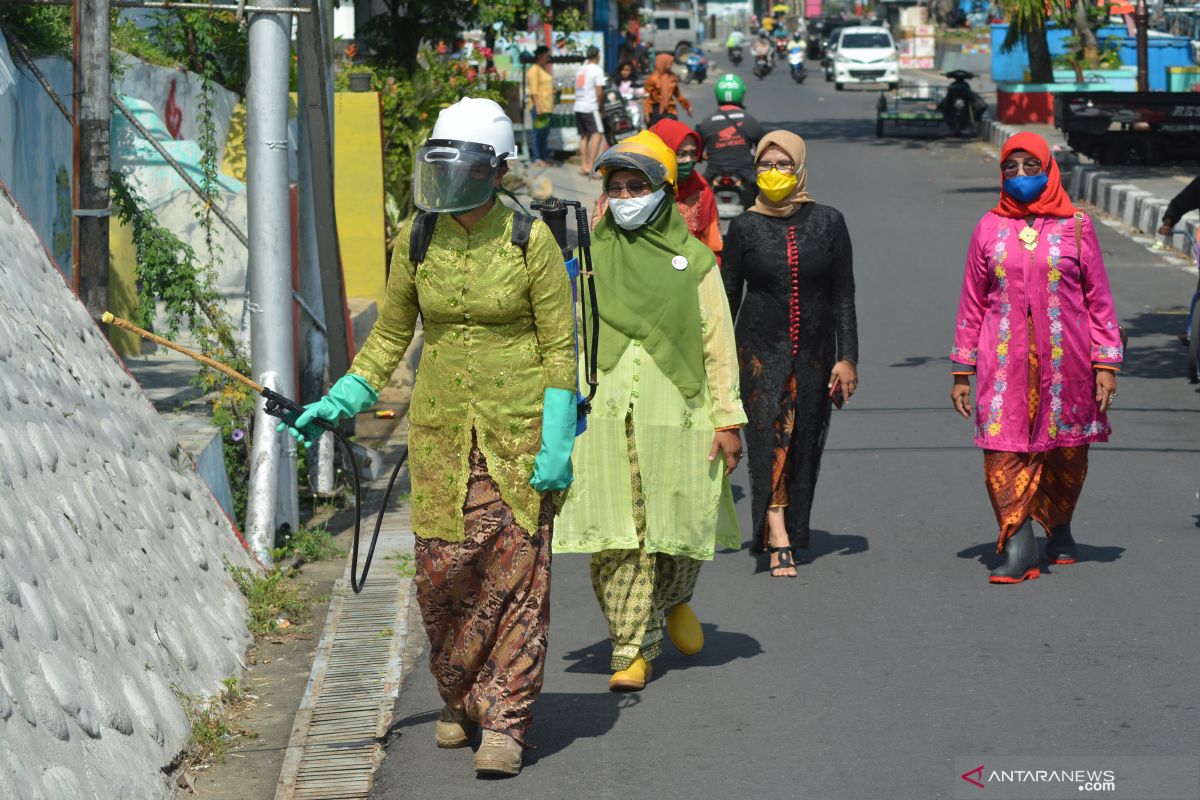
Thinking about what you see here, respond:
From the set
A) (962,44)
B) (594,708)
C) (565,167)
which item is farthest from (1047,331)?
(962,44)

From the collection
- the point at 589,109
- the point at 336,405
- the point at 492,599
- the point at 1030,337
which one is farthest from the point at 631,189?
the point at 589,109

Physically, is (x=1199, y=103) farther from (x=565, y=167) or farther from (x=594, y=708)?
(x=594, y=708)

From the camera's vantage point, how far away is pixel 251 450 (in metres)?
8.25

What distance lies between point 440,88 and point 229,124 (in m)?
3.13

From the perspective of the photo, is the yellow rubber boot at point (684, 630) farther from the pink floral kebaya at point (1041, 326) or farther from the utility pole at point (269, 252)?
the utility pole at point (269, 252)

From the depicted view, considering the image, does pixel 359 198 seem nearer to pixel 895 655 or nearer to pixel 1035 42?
pixel 895 655

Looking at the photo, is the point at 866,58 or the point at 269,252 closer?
the point at 269,252

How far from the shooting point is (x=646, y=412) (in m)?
6.12

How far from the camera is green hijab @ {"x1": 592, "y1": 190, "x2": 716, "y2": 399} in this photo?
240 inches

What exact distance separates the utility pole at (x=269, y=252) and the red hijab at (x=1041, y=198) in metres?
3.12

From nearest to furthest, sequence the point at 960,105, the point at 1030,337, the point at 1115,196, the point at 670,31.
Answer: the point at 1030,337 < the point at 1115,196 < the point at 960,105 < the point at 670,31

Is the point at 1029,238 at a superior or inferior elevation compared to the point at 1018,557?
superior

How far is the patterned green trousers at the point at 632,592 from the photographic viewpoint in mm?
6055

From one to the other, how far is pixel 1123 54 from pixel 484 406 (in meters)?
41.2
